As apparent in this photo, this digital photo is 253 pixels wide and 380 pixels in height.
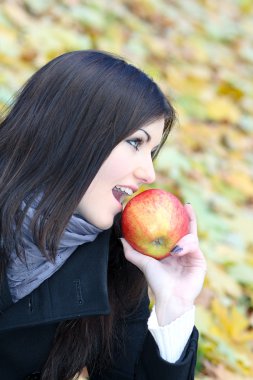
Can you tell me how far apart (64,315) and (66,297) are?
6 cm

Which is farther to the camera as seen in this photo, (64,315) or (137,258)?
(137,258)

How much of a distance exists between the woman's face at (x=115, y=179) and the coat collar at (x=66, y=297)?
0.55 ft

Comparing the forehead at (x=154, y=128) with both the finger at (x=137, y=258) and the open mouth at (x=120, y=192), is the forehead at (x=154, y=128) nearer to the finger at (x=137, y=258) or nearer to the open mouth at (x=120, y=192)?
the open mouth at (x=120, y=192)

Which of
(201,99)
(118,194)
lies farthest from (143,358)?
(201,99)

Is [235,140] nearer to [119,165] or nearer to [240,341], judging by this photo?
[240,341]

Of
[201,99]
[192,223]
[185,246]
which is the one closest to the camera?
[185,246]

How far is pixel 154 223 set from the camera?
6.85ft

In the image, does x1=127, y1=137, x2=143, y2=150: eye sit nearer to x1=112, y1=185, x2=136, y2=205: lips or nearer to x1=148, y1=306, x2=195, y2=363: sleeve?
x1=112, y1=185, x2=136, y2=205: lips

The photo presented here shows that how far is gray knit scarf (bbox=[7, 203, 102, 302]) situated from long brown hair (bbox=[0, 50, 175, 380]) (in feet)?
0.12

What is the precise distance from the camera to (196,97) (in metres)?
5.87

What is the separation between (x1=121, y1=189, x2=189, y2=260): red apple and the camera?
209 centimetres

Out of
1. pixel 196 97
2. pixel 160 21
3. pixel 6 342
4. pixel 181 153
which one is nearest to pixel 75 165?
pixel 6 342

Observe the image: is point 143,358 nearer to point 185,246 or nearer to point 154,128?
point 185,246

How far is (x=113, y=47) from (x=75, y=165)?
11.8ft
